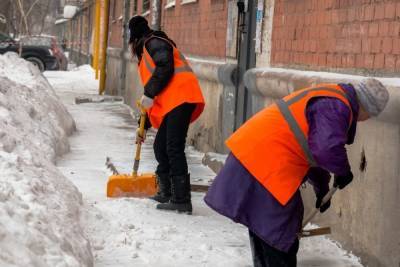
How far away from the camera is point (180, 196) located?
621 centimetres

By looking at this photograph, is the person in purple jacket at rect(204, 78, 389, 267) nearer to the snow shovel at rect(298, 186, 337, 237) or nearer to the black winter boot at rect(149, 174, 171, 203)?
the snow shovel at rect(298, 186, 337, 237)

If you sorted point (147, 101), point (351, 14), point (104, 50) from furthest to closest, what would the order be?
1. point (104, 50)
2. point (147, 101)
3. point (351, 14)

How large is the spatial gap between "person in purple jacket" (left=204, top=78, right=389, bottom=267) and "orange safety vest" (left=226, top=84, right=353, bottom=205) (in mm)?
40

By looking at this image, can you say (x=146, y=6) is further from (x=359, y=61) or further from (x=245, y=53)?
(x=359, y=61)

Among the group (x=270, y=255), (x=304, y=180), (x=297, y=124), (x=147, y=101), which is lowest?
(x=270, y=255)

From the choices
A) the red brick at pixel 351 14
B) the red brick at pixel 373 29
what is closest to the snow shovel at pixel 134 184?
the red brick at pixel 351 14

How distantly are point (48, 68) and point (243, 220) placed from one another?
27.6 meters

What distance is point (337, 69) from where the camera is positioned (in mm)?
5684

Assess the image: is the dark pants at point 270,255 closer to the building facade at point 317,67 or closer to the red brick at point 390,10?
the building facade at point 317,67

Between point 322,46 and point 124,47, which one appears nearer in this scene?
point 322,46

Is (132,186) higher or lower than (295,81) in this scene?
lower

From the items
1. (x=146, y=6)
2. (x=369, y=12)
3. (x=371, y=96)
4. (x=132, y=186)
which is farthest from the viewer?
(x=146, y=6)

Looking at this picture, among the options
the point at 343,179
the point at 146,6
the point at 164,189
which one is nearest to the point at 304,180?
the point at 343,179

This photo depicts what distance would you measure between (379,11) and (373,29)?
126 mm
